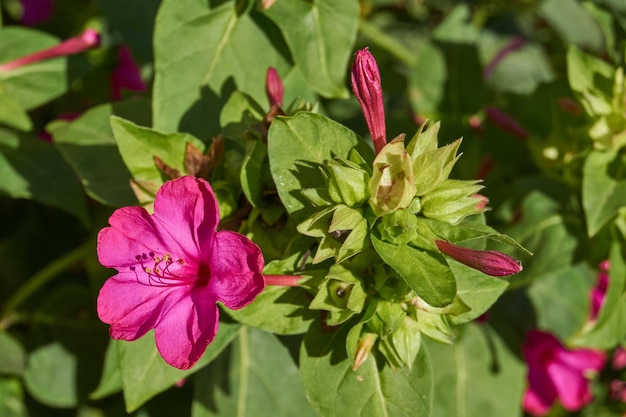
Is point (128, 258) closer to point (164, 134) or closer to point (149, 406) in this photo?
point (164, 134)

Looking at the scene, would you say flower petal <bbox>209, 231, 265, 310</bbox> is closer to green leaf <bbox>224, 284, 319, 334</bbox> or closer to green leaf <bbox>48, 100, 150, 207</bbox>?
green leaf <bbox>224, 284, 319, 334</bbox>

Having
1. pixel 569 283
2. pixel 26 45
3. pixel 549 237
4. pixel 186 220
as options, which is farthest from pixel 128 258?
pixel 569 283

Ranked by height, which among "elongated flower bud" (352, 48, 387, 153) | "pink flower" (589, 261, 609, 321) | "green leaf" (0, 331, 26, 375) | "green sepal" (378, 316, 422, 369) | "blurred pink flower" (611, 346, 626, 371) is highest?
"elongated flower bud" (352, 48, 387, 153)

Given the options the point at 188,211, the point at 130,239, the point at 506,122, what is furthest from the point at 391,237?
the point at 506,122

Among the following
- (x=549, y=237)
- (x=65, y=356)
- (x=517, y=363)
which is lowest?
(x=517, y=363)

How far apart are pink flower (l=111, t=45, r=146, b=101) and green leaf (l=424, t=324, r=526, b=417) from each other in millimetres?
1027

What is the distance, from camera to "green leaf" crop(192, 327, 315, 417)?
170 centimetres

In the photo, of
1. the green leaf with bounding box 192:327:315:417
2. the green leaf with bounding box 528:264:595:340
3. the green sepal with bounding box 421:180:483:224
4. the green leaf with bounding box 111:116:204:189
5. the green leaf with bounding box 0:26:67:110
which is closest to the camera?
the green sepal with bounding box 421:180:483:224

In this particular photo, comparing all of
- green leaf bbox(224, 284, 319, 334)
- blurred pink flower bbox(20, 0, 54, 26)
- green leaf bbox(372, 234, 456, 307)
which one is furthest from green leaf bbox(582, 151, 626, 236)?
blurred pink flower bbox(20, 0, 54, 26)

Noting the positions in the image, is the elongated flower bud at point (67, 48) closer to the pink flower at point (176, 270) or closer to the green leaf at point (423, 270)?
the pink flower at point (176, 270)

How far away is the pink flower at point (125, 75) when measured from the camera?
79.3 inches

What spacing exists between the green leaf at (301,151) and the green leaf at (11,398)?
3.97 ft

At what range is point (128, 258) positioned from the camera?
1204 mm

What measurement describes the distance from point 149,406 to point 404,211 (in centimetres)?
116
